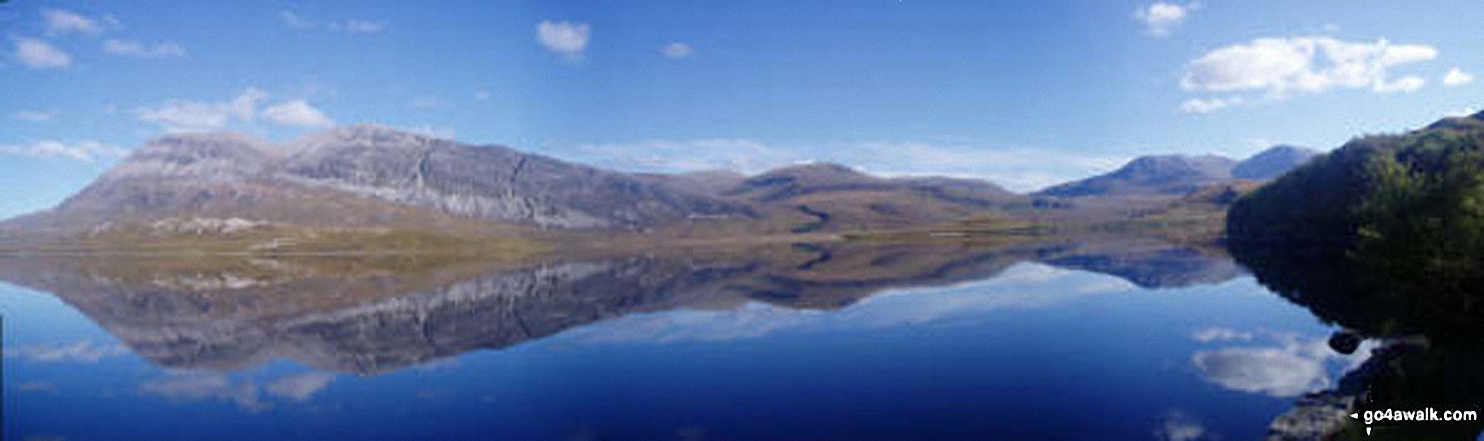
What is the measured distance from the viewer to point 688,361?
50719 millimetres

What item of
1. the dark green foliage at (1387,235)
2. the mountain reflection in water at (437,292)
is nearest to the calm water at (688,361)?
the mountain reflection in water at (437,292)

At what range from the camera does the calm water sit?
116 ft

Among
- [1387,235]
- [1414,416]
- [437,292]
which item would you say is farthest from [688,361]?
[437,292]

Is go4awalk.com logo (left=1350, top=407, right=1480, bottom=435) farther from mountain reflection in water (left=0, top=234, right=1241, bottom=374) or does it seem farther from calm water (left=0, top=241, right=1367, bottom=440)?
mountain reflection in water (left=0, top=234, right=1241, bottom=374)

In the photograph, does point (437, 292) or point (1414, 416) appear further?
point (437, 292)

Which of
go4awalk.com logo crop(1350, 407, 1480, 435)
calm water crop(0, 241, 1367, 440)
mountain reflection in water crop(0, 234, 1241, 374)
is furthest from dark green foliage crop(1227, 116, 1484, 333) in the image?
mountain reflection in water crop(0, 234, 1241, 374)

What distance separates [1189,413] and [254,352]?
57999 millimetres

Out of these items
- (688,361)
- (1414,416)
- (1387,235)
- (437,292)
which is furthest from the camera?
(437,292)

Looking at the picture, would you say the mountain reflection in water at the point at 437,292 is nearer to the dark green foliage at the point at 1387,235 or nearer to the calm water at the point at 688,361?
the calm water at the point at 688,361

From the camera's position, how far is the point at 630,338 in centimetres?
6162

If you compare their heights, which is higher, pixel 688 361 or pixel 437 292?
pixel 437 292

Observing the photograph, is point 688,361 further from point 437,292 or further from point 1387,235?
point 437,292

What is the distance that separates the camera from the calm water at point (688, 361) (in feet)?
116

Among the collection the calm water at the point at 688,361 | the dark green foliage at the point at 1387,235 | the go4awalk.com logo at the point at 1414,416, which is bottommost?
the calm water at the point at 688,361
